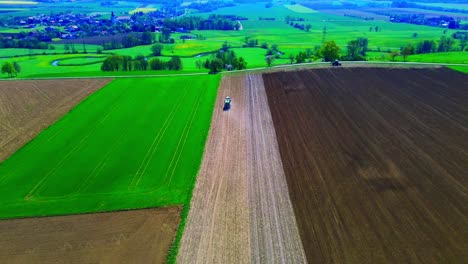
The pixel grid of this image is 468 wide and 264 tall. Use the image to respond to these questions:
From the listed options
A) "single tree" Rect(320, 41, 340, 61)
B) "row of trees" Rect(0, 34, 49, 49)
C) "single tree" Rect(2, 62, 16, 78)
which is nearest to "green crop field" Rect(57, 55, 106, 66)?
"single tree" Rect(2, 62, 16, 78)

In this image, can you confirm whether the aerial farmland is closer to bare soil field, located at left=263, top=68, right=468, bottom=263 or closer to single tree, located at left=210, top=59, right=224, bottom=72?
bare soil field, located at left=263, top=68, right=468, bottom=263

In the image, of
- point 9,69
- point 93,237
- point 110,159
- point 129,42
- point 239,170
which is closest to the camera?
point 93,237

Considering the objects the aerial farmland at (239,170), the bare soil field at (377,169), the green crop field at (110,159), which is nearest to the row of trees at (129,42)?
the aerial farmland at (239,170)

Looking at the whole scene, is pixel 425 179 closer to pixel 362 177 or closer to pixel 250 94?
pixel 362 177

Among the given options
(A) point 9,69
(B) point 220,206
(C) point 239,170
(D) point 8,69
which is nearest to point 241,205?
(B) point 220,206

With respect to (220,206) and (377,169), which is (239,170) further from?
(377,169)

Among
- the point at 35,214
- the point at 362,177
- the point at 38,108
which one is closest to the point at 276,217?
the point at 362,177
